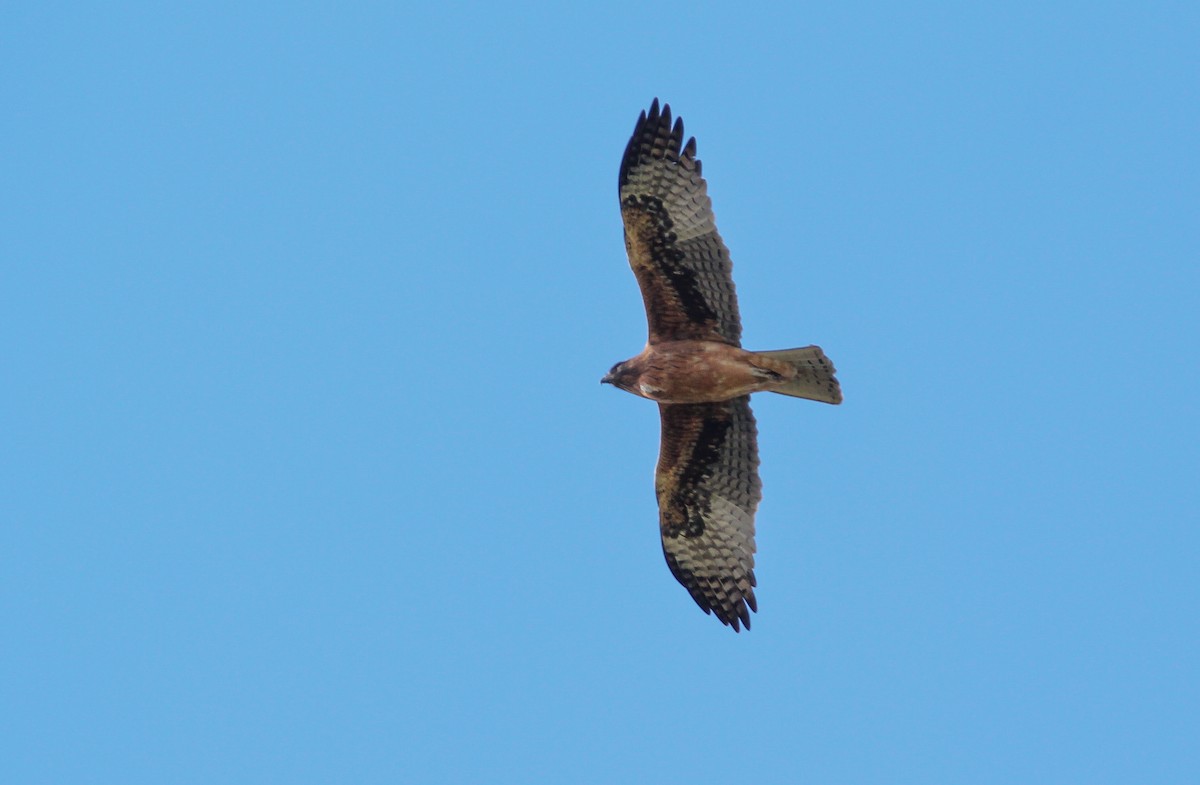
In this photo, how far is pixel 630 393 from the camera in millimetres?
13430

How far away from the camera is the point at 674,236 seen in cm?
1270

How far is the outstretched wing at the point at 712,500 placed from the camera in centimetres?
1346

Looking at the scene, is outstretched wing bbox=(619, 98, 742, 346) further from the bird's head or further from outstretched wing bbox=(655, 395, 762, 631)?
outstretched wing bbox=(655, 395, 762, 631)

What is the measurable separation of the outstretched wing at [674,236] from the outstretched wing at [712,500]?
35.0 inches

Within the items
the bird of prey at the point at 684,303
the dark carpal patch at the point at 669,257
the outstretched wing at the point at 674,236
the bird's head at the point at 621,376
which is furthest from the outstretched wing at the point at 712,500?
the dark carpal patch at the point at 669,257

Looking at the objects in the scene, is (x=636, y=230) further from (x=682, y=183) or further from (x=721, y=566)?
(x=721, y=566)

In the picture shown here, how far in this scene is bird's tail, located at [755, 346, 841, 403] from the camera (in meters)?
12.7

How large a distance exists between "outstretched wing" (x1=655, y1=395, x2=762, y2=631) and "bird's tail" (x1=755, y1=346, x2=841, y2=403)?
0.66 meters

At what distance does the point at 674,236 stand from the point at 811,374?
1.58m

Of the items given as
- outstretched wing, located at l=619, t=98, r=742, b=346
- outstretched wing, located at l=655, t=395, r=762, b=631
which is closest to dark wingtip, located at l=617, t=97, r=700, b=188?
outstretched wing, located at l=619, t=98, r=742, b=346

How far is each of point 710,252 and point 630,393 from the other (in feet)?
4.98

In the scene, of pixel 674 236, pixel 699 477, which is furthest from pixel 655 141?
pixel 699 477

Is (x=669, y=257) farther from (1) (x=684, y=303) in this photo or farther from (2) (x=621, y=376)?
(2) (x=621, y=376)

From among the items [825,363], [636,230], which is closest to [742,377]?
[825,363]
